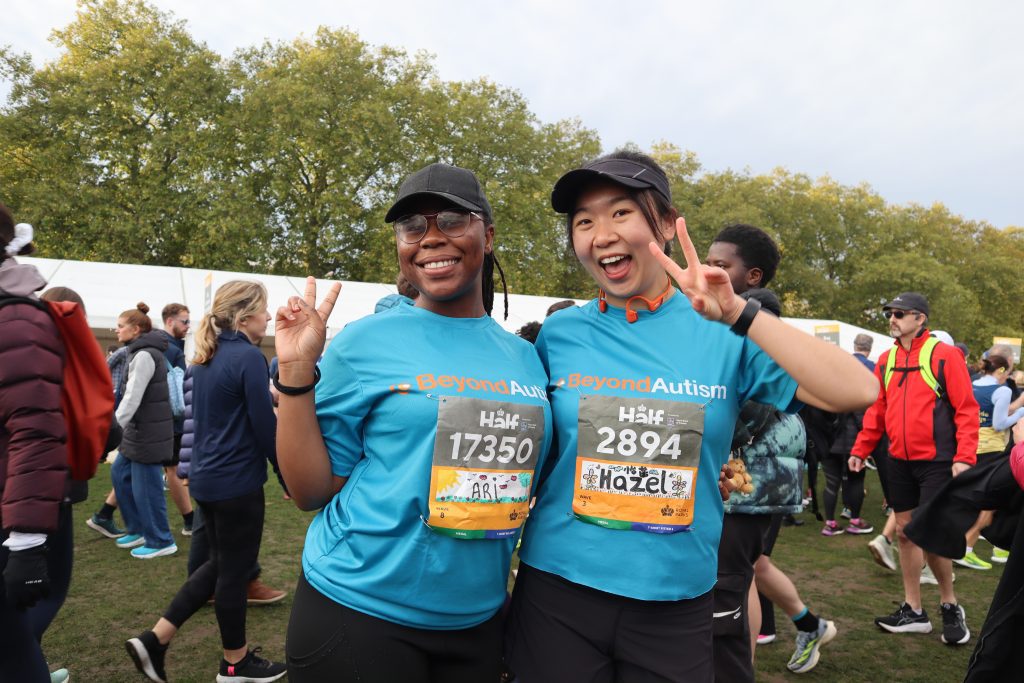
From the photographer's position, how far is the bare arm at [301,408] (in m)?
1.77

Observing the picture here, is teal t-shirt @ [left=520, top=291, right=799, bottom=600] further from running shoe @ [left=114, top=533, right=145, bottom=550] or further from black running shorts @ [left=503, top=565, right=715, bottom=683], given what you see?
running shoe @ [left=114, top=533, right=145, bottom=550]

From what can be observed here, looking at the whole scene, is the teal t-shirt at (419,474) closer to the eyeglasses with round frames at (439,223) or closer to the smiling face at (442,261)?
the smiling face at (442,261)

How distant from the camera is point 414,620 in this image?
5.87ft

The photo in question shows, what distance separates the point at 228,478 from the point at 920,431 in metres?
4.42

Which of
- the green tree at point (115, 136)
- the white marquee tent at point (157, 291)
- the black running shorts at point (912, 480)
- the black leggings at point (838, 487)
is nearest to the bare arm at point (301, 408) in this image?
the black running shorts at point (912, 480)

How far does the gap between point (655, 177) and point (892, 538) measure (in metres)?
6.79

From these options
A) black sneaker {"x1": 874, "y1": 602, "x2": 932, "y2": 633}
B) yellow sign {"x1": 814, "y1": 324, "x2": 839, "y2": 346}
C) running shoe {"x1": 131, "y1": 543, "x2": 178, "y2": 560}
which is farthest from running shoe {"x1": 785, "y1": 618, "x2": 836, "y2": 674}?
yellow sign {"x1": 814, "y1": 324, "x2": 839, "y2": 346}

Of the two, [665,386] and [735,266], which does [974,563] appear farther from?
[665,386]

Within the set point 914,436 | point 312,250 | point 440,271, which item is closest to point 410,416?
point 440,271

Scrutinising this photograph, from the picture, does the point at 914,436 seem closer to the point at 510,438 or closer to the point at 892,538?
the point at 892,538

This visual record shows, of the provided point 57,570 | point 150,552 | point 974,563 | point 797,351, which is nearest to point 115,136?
point 150,552

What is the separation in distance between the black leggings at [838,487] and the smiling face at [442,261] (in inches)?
278

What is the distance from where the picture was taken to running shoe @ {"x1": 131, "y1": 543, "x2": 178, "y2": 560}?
20.2ft

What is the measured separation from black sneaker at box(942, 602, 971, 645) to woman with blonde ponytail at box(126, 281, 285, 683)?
4114mm
